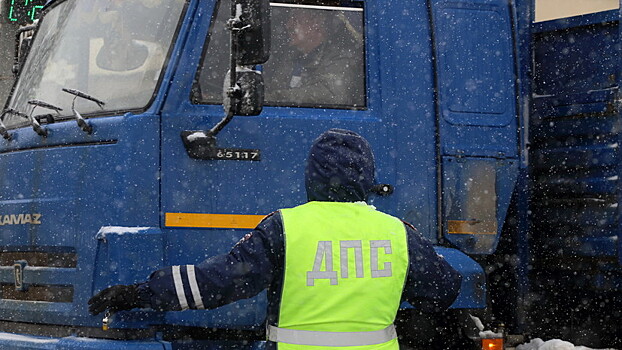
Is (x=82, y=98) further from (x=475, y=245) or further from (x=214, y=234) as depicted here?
(x=475, y=245)

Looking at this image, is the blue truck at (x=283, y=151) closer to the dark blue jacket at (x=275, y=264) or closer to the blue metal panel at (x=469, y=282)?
the blue metal panel at (x=469, y=282)

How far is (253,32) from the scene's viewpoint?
416 cm

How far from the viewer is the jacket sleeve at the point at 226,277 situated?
3.17m

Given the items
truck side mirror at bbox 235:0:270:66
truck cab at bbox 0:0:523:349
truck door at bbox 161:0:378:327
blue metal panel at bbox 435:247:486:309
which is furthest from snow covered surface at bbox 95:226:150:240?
blue metal panel at bbox 435:247:486:309

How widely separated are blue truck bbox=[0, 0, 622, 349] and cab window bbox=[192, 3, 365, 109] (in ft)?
0.04

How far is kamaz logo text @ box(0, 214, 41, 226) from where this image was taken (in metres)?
4.89

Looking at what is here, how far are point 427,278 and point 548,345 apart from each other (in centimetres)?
225

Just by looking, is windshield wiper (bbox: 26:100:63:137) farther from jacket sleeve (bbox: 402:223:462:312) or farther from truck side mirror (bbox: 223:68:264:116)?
jacket sleeve (bbox: 402:223:462:312)

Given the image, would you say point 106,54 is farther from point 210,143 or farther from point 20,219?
point 20,219

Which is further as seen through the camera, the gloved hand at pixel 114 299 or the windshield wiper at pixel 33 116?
the windshield wiper at pixel 33 116

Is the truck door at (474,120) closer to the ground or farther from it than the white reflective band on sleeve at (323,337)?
farther from it

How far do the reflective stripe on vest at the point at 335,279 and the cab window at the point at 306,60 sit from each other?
1.57 metres

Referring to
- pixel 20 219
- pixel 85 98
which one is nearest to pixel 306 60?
pixel 85 98

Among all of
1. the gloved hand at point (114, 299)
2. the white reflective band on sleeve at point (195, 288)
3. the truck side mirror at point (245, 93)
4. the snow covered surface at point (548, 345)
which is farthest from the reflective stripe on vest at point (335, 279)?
the snow covered surface at point (548, 345)
